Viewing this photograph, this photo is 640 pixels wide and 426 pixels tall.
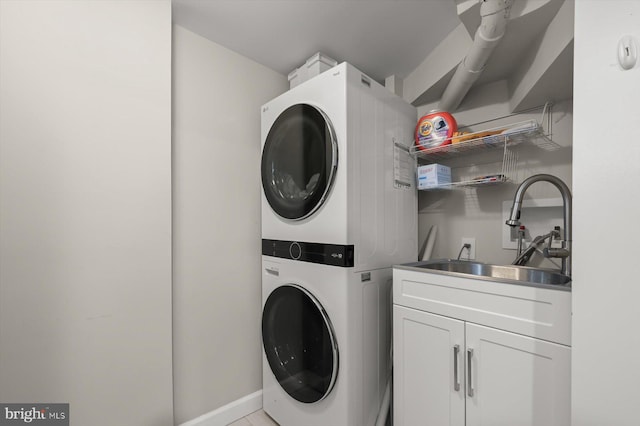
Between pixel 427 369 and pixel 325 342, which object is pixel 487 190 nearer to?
pixel 427 369

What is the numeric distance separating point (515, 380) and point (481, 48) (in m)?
1.46

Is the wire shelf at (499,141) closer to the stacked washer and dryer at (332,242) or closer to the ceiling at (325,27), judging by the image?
the stacked washer and dryer at (332,242)

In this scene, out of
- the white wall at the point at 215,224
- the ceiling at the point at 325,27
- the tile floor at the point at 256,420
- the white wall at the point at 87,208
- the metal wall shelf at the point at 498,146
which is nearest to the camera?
the white wall at the point at 87,208

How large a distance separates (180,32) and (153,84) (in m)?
0.46

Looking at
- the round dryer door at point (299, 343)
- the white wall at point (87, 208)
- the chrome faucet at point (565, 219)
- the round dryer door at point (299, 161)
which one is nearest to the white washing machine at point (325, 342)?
the round dryer door at point (299, 343)

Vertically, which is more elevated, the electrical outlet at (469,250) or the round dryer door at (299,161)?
the round dryer door at (299,161)

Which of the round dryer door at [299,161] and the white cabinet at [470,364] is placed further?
the round dryer door at [299,161]

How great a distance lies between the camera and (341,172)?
139 cm

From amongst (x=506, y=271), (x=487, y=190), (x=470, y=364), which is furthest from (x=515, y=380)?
(x=487, y=190)

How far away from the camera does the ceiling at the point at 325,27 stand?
4.96 ft

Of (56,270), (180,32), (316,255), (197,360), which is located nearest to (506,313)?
(316,255)

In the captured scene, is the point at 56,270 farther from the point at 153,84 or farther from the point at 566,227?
the point at 566,227

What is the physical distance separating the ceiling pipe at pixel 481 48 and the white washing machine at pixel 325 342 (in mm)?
1167

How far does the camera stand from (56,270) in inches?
46.2
